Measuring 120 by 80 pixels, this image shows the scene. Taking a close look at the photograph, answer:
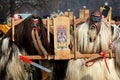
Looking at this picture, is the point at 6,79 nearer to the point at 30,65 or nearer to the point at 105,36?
the point at 30,65

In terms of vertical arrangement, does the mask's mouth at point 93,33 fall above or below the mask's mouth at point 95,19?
below

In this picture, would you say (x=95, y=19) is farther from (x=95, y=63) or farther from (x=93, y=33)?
(x=95, y=63)

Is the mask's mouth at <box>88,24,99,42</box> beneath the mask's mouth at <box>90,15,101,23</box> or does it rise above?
beneath

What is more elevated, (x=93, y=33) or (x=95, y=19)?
(x=95, y=19)

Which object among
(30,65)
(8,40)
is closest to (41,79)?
(30,65)

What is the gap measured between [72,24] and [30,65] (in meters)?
0.96

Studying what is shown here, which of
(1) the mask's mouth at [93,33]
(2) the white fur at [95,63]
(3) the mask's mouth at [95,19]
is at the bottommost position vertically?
(2) the white fur at [95,63]

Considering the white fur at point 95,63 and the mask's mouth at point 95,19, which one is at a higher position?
the mask's mouth at point 95,19

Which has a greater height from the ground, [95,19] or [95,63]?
[95,19]

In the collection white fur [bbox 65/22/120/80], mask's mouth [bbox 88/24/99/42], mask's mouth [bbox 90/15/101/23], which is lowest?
white fur [bbox 65/22/120/80]

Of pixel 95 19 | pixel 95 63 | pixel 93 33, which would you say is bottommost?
pixel 95 63

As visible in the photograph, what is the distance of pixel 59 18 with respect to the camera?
7.80m

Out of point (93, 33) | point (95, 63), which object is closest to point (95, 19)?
point (93, 33)

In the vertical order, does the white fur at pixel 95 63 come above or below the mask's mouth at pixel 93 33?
below
